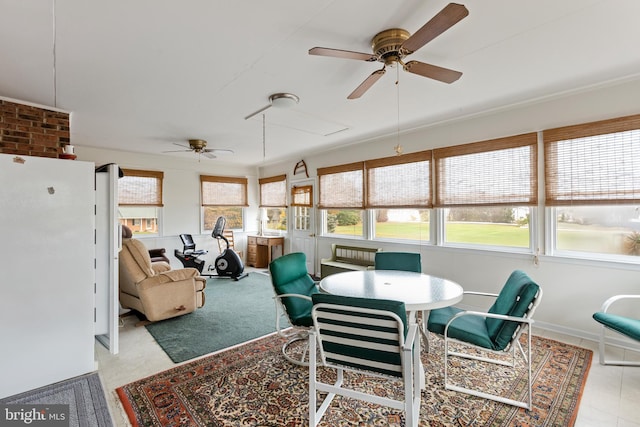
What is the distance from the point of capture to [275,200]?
291 inches

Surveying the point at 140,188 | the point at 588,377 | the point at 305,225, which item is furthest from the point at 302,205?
the point at 588,377

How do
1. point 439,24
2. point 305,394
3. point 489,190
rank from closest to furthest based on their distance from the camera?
point 439,24 < point 305,394 < point 489,190

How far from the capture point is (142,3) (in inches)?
68.6

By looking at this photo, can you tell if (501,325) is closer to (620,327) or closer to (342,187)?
(620,327)

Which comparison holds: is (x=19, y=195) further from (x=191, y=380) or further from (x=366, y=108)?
(x=366, y=108)

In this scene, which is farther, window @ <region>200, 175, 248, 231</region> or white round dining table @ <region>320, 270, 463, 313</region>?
window @ <region>200, 175, 248, 231</region>

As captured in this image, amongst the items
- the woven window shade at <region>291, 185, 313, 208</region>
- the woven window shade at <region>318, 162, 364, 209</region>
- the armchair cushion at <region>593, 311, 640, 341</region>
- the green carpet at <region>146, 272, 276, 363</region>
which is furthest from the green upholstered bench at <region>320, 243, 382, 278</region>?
the armchair cushion at <region>593, 311, 640, 341</region>

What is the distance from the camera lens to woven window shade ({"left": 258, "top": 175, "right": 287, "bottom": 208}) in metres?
7.09

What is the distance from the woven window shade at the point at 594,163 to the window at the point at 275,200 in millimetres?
5122

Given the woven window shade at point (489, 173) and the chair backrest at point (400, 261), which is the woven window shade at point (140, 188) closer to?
the chair backrest at point (400, 261)

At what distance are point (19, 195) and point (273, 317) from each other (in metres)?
2.77

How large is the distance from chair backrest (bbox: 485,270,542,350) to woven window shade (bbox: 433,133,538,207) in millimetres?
1628

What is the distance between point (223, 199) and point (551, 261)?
6.50m

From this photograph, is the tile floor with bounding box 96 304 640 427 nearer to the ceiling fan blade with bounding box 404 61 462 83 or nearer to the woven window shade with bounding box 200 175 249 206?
the ceiling fan blade with bounding box 404 61 462 83
